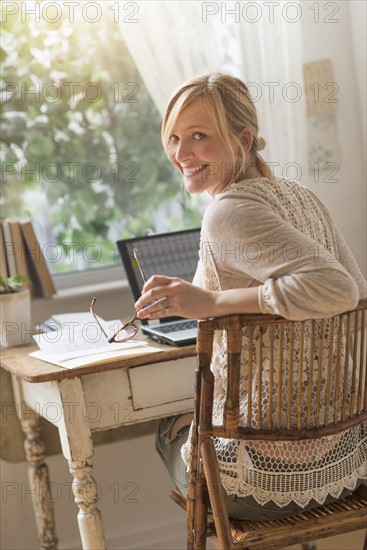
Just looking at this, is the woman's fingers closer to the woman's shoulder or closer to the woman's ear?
the woman's shoulder

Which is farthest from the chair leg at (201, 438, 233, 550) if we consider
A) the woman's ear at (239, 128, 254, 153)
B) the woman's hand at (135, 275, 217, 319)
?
the woman's ear at (239, 128, 254, 153)

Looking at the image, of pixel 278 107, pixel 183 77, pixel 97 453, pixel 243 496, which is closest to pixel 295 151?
pixel 278 107

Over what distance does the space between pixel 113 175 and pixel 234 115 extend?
119 cm

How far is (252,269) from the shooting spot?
58.2 inches

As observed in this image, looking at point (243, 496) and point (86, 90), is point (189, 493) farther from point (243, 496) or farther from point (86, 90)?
point (86, 90)

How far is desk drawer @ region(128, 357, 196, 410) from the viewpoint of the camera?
1.99 meters

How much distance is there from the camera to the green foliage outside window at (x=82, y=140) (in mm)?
2670

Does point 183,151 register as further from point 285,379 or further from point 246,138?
point 285,379

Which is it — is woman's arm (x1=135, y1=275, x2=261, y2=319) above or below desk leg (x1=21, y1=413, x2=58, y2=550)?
above

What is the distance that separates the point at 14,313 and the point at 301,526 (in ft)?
3.26

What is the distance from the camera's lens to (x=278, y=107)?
2.58 meters
